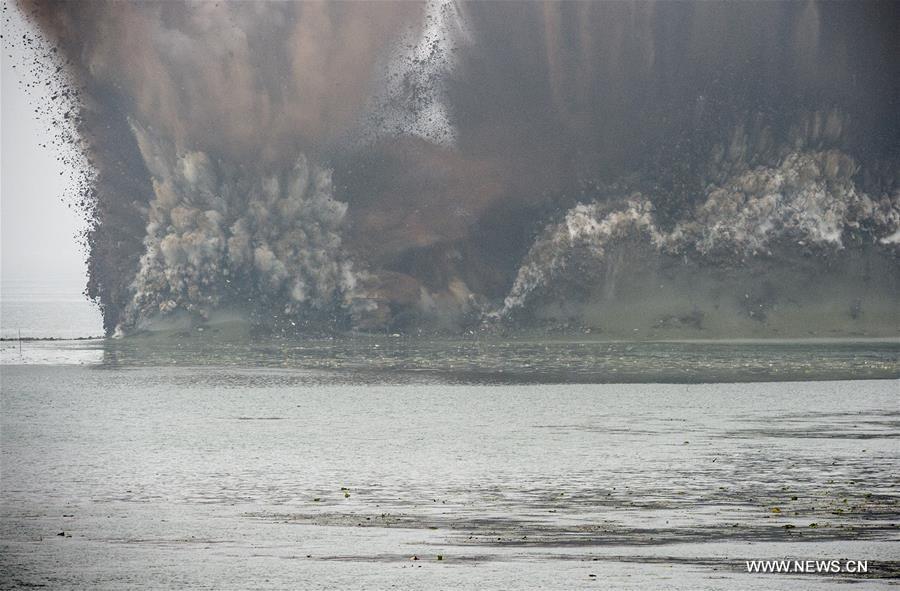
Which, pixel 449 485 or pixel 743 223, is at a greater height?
pixel 743 223

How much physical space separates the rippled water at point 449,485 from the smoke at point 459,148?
5076 cm

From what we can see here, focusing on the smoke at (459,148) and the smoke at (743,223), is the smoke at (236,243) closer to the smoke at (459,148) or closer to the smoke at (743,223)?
the smoke at (459,148)

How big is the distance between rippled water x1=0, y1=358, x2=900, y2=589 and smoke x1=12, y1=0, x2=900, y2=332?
50.8 m

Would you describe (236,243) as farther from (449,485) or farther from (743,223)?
(449,485)

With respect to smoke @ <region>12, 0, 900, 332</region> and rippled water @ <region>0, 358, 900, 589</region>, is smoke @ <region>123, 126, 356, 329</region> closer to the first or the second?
smoke @ <region>12, 0, 900, 332</region>

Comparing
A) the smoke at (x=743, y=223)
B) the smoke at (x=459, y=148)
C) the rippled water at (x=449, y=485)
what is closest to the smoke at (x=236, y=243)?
the smoke at (x=459, y=148)

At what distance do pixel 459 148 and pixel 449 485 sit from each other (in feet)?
284

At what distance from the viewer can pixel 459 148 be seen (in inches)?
4446

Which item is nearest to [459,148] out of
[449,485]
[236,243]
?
[236,243]

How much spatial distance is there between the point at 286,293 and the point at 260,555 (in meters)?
86.1

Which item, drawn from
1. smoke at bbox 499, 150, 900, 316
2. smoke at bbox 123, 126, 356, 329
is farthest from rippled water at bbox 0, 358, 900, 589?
smoke at bbox 499, 150, 900, 316

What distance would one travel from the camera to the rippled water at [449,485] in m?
19.1

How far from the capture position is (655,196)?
116 meters

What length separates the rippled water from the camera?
1908 centimetres
